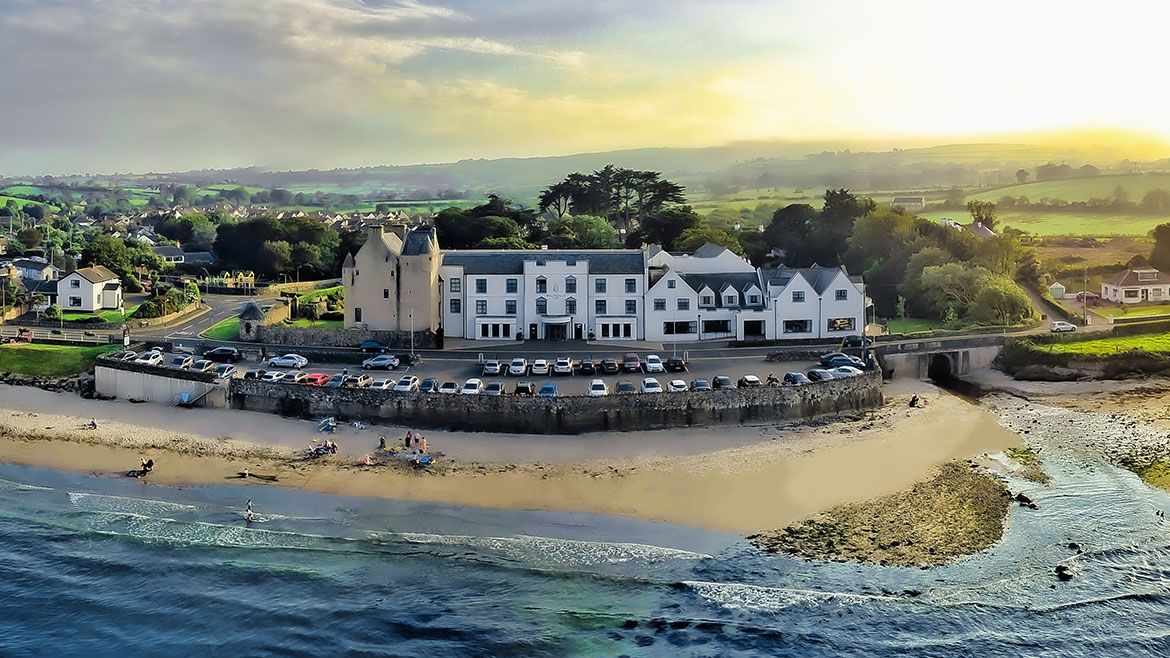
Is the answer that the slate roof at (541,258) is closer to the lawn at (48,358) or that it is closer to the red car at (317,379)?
the red car at (317,379)

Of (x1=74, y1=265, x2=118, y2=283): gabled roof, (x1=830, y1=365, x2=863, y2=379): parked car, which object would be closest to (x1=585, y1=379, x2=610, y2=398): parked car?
(x1=830, y1=365, x2=863, y2=379): parked car

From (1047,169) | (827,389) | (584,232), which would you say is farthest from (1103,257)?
(1047,169)

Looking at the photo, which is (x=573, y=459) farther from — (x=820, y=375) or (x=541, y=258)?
(x=541, y=258)

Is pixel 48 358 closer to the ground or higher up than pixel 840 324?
closer to the ground

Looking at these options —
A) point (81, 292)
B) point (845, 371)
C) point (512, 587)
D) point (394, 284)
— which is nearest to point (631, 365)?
point (845, 371)

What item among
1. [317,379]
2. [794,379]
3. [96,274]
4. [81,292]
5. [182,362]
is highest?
[96,274]

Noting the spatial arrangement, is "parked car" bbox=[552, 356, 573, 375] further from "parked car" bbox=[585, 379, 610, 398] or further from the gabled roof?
the gabled roof
